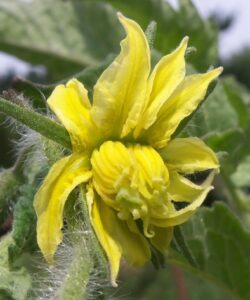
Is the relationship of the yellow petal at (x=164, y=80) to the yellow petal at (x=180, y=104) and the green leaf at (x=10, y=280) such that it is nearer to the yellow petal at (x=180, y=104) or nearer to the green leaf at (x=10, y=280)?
the yellow petal at (x=180, y=104)

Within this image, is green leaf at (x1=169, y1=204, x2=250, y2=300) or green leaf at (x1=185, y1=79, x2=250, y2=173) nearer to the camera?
green leaf at (x1=169, y1=204, x2=250, y2=300)

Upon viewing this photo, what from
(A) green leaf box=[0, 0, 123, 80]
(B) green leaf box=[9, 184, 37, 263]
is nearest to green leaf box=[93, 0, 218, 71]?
(A) green leaf box=[0, 0, 123, 80]

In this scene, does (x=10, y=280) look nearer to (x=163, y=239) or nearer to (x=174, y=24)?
(x=163, y=239)

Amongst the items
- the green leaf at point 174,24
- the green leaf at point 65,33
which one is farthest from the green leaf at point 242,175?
the green leaf at point 65,33

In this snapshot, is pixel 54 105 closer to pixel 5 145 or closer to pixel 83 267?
pixel 83 267

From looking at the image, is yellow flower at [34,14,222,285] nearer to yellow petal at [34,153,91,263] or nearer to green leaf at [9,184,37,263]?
yellow petal at [34,153,91,263]

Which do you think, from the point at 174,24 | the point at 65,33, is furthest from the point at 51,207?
the point at 65,33
